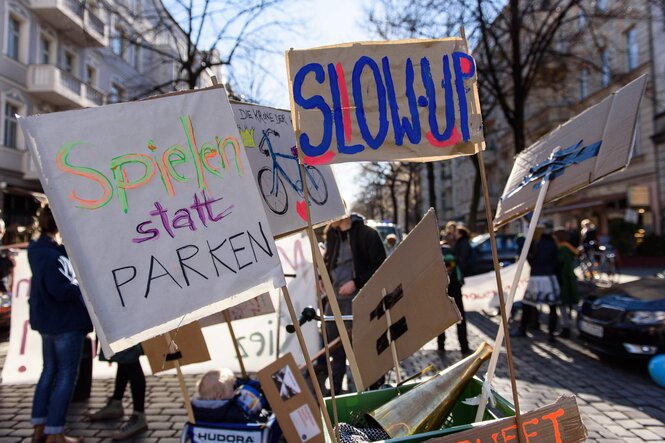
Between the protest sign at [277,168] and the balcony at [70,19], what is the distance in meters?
20.2

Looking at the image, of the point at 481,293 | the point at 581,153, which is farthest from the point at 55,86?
the point at 581,153

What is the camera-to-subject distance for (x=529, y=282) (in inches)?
297

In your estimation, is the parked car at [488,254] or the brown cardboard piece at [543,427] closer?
the brown cardboard piece at [543,427]

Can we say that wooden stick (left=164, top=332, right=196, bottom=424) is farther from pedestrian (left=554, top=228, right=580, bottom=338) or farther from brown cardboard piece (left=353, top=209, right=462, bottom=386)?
pedestrian (left=554, top=228, right=580, bottom=338)

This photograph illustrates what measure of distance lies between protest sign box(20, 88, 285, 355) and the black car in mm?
5189

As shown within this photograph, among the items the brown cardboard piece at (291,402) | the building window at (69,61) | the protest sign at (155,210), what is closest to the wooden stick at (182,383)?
the brown cardboard piece at (291,402)

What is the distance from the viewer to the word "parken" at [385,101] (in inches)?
88.4

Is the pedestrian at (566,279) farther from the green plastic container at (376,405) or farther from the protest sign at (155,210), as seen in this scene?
the protest sign at (155,210)

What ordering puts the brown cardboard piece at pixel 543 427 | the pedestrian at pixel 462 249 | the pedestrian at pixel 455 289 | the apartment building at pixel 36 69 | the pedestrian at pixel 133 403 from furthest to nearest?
the apartment building at pixel 36 69 < the pedestrian at pixel 462 249 < the pedestrian at pixel 455 289 < the pedestrian at pixel 133 403 < the brown cardboard piece at pixel 543 427

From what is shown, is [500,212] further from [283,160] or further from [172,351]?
[172,351]

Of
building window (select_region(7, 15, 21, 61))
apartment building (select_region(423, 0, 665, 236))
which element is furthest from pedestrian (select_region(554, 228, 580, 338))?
building window (select_region(7, 15, 21, 61))

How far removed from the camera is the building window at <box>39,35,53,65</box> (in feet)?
73.7

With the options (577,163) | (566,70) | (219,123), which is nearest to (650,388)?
(577,163)

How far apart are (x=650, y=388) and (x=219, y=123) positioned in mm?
5393
